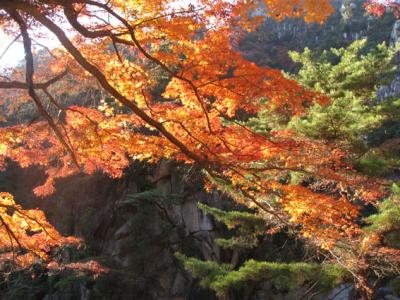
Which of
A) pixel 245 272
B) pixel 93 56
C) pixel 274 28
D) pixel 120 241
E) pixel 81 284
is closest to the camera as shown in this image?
pixel 93 56

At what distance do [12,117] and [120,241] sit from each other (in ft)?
32.3

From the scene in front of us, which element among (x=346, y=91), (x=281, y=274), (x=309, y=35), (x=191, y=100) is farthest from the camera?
(x=309, y=35)

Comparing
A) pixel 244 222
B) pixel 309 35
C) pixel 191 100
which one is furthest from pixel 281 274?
pixel 309 35

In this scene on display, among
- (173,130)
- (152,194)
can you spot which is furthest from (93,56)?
(152,194)

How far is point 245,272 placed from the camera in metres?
6.82

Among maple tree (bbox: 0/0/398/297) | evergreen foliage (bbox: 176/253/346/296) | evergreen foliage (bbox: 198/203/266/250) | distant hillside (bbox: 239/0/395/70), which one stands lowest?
evergreen foliage (bbox: 176/253/346/296)

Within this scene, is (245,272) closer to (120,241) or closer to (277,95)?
(277,95)

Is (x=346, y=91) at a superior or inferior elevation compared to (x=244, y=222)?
superior

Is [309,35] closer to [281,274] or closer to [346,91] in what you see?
[346,91]

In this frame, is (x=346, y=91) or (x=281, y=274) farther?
(x=346, y=91)

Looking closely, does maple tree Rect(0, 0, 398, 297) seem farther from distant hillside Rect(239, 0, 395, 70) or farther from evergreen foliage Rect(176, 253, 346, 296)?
distant hillside Rect(239, 0, 395, 70)

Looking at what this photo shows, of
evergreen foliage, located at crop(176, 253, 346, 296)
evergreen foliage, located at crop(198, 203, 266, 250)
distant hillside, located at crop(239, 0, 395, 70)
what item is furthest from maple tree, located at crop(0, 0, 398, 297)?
distant hillside, located at crop(239, 0, 395, 70)

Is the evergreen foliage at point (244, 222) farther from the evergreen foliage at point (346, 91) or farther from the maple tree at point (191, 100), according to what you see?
the evergreen foliage at point (346, 91)

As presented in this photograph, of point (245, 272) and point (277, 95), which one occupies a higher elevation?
point (277, 95)
